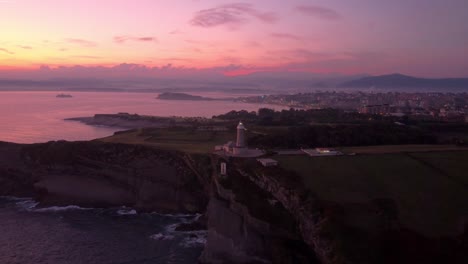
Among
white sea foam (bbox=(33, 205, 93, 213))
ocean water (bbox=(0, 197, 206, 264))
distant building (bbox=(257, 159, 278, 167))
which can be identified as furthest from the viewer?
white sea foam (bbox=(33, 205, 93, 213))

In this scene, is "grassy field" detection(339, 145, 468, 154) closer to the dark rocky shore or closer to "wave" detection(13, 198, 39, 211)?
the dark rocky shore

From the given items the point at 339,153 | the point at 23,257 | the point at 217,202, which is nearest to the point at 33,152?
the point at 23,257

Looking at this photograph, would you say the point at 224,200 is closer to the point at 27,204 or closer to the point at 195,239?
the point at 195,239

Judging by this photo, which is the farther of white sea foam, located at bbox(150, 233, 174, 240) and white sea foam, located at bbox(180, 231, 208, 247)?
white sea foam, located at bbox(150, 233, 174, 240)

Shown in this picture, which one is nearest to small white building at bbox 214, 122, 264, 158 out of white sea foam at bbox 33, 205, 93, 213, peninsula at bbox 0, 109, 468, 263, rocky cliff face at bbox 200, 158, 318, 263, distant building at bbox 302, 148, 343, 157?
peninsula at bbox 0, 109, 468, 263

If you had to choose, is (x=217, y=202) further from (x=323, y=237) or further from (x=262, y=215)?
(x=323, y=237)
